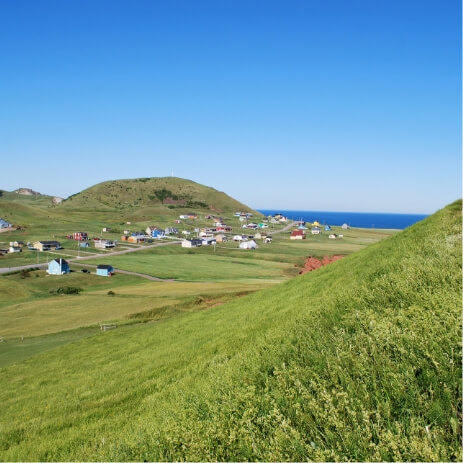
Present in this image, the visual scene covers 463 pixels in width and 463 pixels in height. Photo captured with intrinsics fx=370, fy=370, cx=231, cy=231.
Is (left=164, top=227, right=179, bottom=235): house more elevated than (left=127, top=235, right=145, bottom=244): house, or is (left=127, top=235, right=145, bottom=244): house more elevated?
(left=164, top=227, right=179, bottom=235): house

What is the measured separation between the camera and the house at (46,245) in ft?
428

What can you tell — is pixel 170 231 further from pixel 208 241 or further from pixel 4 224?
pixel 4 224

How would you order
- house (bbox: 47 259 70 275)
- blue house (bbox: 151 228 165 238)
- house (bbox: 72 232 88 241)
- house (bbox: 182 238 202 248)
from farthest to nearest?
blue house (bbox: 151 228 165 238)
house (bbox: 72 232 88 241)
house (bbox: 182 238 202 248)
house (bbox: 47 259 70 275)

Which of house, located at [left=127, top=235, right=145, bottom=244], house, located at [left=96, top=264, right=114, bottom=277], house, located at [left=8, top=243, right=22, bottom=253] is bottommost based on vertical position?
house, located at [left=96, top=264, right=114, bottom=277]

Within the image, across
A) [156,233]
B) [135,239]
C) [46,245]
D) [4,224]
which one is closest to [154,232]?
[156,233]

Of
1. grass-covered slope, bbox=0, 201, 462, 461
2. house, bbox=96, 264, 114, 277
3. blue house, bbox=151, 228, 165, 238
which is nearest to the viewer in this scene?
grass-covered slope, bbox=0, 201, 462, 461

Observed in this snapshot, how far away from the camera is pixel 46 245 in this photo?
132 metres

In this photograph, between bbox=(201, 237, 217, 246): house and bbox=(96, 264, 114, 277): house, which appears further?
bbox=(201, 237, 217, 246): house

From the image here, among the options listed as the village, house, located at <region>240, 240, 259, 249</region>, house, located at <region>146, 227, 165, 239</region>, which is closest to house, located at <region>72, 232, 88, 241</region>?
the village

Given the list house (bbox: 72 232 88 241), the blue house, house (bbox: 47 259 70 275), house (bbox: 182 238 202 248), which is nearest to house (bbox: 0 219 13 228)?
house (bbox: 72 232 88 241)

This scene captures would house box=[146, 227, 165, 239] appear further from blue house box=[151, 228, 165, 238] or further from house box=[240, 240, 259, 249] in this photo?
house box=[240, 240, 259, 249]

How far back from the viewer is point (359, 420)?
5.53 meters

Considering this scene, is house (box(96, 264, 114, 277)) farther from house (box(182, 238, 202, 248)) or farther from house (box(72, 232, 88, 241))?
house (box(72, 232, 88, 241))

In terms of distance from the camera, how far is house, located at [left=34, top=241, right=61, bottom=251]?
13038cm
